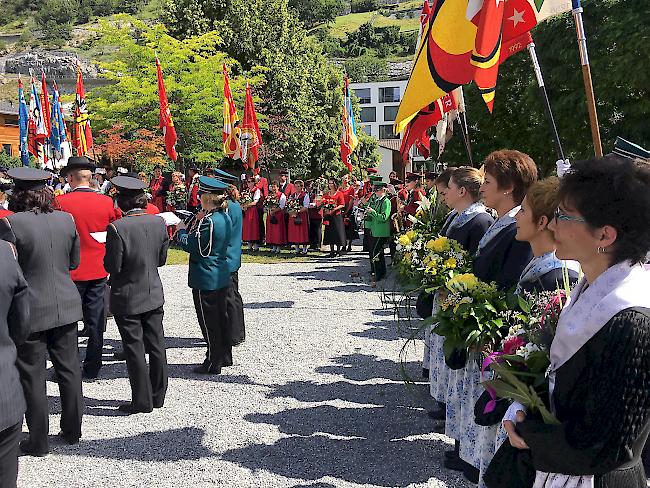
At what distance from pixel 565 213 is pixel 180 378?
216 inches

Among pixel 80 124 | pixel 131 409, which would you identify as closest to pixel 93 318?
pixel 131 409

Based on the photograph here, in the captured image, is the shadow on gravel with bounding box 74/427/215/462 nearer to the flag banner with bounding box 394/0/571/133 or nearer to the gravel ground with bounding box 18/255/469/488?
the gravel ground with bounding box 18/255/469/488

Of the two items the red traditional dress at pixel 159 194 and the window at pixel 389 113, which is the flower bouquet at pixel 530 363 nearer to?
the red traditional dress at pixel 159 194

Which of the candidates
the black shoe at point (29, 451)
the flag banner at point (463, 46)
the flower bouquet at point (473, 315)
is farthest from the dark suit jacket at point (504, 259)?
the black shoe at point (29, 451)

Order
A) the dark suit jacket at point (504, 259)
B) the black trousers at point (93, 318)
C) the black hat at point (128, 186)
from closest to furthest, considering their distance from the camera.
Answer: the dark suit jacket at point (504, 259) → the black hat at point (128, 186) → the black trousers at point (93, 318)

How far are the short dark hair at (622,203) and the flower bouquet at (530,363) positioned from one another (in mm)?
515

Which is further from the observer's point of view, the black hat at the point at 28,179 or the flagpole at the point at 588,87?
the black hat at the point at 28,179

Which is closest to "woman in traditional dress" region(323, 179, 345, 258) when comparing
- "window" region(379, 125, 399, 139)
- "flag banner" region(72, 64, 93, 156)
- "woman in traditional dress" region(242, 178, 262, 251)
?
"woman in traditional dress" region(242, 178, 262, 251)

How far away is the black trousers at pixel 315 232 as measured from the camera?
59.1ft

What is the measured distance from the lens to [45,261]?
4906 millimetres

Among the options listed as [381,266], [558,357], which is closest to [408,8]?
[381,266]

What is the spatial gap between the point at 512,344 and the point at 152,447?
3395 millimetres

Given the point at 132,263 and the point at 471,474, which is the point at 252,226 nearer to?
the point at 132,263

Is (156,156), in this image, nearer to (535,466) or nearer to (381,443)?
(381,443)
